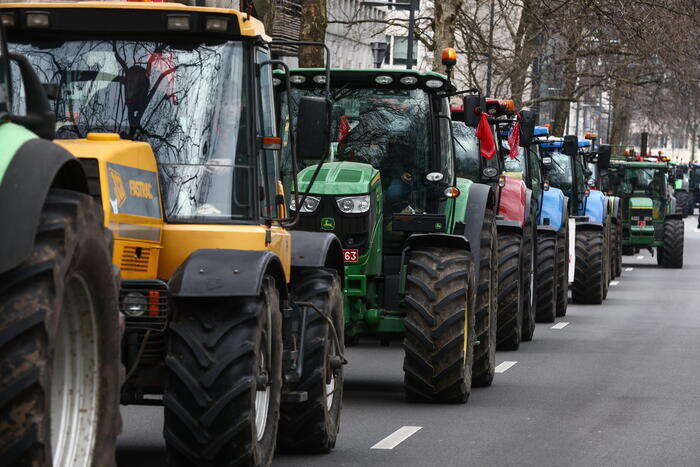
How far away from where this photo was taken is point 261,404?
830cm

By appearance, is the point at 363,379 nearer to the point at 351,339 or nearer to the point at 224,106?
the point at 351,339

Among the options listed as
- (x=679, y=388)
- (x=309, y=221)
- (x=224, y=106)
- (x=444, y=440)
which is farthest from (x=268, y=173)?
(x=679, y=388)

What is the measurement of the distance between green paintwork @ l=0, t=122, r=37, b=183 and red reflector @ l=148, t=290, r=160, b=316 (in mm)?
2123

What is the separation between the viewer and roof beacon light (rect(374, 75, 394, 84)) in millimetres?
13281

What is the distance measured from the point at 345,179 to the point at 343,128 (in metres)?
0.61

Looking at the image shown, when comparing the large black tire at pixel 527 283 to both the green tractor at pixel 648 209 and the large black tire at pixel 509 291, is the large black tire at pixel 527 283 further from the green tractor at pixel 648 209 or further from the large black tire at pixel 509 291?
the green tractor at pixel 648 209

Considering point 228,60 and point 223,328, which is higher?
point 228,60

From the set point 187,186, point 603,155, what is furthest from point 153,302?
point 603,155

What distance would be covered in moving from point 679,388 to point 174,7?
7.09 m

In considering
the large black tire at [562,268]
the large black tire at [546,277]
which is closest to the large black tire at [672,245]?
the large black tire at [562,268]

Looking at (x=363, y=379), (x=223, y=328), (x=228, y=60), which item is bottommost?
(x=363, y=379)

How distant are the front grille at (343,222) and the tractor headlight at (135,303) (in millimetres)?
5141

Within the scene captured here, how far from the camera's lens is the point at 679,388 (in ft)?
45.7

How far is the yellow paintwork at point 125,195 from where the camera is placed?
24.6ft
